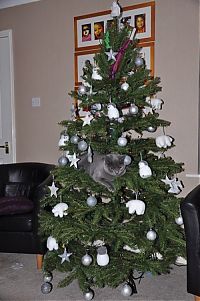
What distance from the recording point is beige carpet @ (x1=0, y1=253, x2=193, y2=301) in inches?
90.7

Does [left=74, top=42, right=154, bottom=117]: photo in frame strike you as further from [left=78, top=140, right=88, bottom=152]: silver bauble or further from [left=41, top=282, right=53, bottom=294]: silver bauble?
[left=41, top=282, right=53, bottom=294]: silver bauble

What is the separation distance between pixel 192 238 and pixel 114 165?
2.02 ft

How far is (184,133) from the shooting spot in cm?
284

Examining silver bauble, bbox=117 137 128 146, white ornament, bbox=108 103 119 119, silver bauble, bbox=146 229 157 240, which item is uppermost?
white ornament, bbox=108 103 119 119

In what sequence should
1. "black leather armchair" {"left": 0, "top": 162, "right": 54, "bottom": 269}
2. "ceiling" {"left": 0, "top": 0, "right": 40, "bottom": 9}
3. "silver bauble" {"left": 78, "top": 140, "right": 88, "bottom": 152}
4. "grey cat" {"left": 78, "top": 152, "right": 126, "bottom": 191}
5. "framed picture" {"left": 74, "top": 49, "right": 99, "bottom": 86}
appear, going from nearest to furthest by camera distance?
"grey cat" {"left": 78, "top": 152, "right": 126, "bottom": 191} → "silver bauble" {"left": 78, "top": 140, "right": 88, "bottom": 152} → "black leather armchair" {"left": 0, "top": 162, "right": 54, "bottom": 269} → "framed picture" {"left": 74, "top": 49, "right": 99, "bottom": 86} → "ceiling" {"left": 0, "top": 0, "right": 40, "bottom": 9}

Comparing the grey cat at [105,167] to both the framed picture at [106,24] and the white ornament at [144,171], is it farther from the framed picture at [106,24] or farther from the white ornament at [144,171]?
the framed picture at [106,24]

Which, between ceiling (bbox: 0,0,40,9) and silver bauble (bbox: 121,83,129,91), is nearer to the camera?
silver bauble (bbox: 121,83,129,91)

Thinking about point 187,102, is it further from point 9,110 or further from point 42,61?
point 9,110

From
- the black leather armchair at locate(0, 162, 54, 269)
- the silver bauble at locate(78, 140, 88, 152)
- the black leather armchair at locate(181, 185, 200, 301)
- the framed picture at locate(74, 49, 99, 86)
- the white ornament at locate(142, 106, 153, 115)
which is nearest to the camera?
the black leather armchair at locate(181, 185, 200, 301)

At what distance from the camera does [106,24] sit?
3.11 meters

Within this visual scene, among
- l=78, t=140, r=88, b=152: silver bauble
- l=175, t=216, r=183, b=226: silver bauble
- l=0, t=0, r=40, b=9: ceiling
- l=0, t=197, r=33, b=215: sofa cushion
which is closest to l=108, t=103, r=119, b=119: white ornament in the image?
l=78, t=140, r=88, b=152: silver bauble

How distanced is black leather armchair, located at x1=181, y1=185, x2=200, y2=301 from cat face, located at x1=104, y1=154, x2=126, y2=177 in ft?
1.36

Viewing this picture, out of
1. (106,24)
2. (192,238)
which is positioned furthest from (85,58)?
(192,238)

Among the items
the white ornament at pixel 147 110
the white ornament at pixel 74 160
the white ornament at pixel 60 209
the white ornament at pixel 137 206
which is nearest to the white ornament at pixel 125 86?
the white ornament at pixel 147 110
